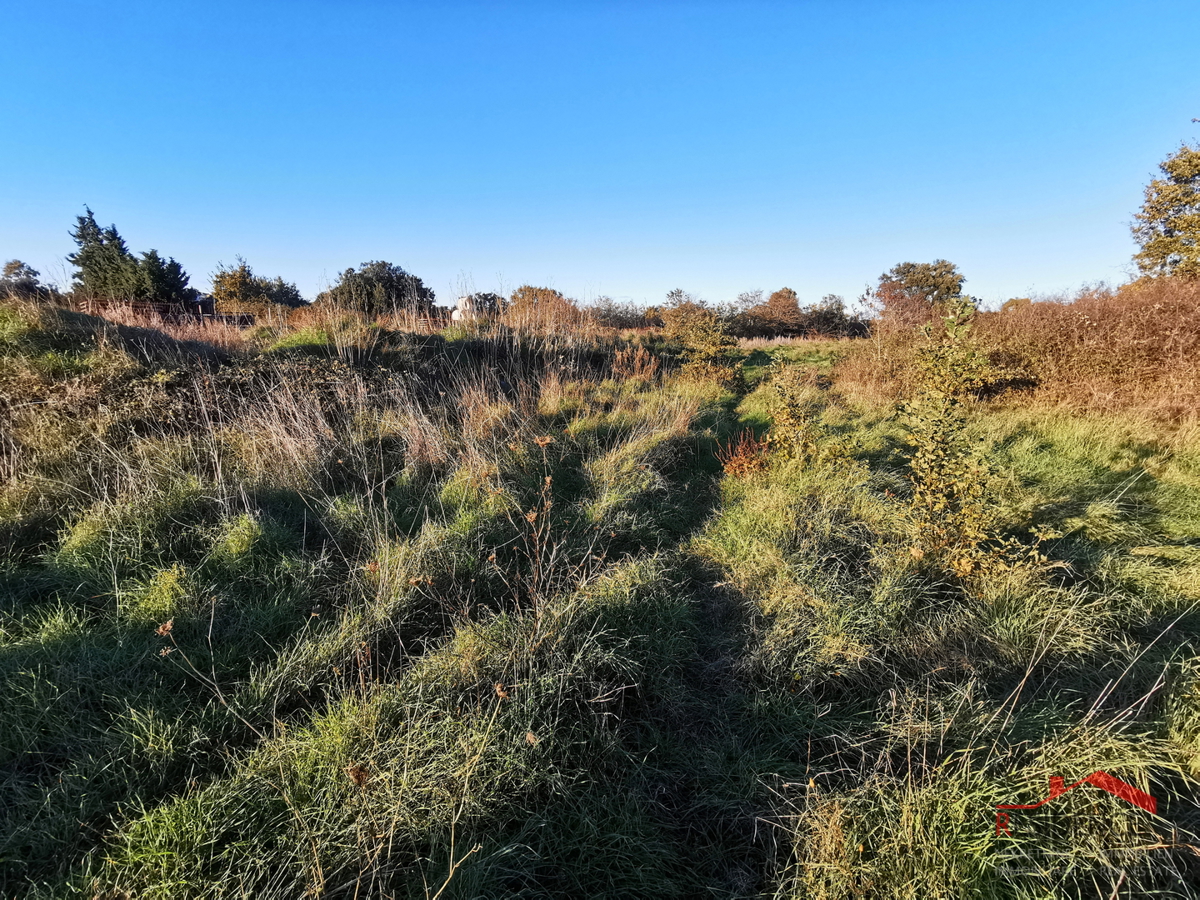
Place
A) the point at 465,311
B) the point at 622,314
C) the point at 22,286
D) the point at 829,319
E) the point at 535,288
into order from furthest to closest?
the point at 829,319 → the point at 622,314 → the point at 535,288 → the point at 465,311 → the point at 22,286

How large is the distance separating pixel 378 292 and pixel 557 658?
10.5m

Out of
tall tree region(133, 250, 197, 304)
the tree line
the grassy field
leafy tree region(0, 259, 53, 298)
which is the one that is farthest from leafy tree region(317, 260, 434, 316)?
tall tree region(133, 250, 197, 304)

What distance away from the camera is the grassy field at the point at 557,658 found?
1.64 m

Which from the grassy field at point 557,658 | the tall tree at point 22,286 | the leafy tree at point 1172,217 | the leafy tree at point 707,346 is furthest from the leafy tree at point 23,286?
the leafy tree at point 1172,217

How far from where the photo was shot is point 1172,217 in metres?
14.7

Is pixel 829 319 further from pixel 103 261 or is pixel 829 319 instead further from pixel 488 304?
pixel 103 261

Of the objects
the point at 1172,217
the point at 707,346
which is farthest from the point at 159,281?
the point at 1172,217

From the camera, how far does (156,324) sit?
7.38 m

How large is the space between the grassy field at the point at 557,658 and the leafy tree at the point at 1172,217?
14.8 meters

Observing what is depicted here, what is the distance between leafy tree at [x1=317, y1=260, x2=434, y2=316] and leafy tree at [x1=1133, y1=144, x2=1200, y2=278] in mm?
20465

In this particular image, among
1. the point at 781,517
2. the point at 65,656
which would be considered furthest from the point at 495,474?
the point at 65,656

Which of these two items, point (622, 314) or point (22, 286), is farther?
point (622, 314)

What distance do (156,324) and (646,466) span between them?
787 centimetres

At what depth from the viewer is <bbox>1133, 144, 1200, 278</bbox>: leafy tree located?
14055 mm
